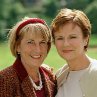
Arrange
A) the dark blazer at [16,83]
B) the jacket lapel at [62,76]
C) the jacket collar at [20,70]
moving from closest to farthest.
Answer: the dark blazer at [16,83] < the jacket collar at [20,70] < the jacket lapel at [62,76]

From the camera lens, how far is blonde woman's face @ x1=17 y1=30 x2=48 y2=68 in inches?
145

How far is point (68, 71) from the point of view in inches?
157

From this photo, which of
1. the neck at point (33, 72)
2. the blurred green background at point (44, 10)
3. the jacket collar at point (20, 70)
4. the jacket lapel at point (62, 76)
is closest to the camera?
the jacket collar at point (20, 70)

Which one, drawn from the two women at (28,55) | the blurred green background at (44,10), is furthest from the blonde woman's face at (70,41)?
the blurred green background at (44,10)

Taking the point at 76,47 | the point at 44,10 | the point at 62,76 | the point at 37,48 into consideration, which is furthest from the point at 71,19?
the point at 44,10

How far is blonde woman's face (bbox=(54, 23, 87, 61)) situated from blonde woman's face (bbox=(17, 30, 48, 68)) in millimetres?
131

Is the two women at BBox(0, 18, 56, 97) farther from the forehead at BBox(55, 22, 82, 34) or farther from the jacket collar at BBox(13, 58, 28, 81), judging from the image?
the forehead at BBox(55, 22, 82, 34)

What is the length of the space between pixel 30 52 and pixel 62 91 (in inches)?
17.9

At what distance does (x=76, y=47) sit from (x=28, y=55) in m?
0.41

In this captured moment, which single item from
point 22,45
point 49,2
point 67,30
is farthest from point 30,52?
point 49,2

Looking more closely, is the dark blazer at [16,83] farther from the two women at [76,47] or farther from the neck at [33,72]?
the two women at [76,47]

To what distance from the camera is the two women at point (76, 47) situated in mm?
3693

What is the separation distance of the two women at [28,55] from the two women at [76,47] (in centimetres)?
12

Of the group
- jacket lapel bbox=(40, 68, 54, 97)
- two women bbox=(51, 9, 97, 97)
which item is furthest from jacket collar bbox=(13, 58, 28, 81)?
two women bbox=(51, 9, 97, 97)
